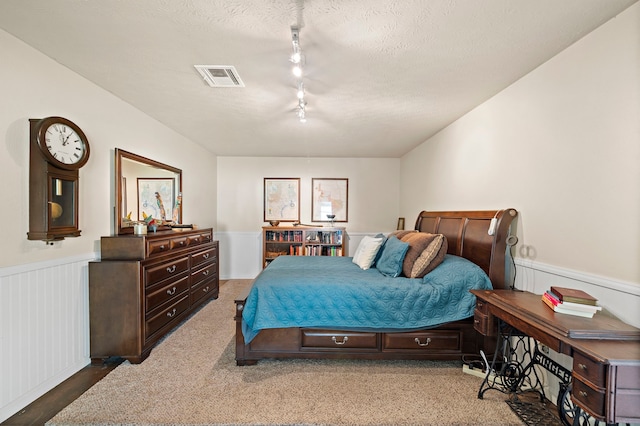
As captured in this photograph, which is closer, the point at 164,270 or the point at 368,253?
the point at 164,270

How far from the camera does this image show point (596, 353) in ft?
3.70

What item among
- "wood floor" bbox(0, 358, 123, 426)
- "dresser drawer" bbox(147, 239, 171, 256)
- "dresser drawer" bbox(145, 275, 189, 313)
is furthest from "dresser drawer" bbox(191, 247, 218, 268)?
"wood floor" bbox(0, 358, 123, 426)

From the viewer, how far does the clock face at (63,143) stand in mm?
1846

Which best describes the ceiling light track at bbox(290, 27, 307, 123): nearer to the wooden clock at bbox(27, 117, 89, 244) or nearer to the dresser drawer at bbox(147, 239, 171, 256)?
the wooden clock at bbox(27, 117, 89, 244)

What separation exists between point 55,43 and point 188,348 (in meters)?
2.69

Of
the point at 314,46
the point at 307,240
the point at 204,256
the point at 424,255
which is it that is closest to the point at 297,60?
the point at 314,46

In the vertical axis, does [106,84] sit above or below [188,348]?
above

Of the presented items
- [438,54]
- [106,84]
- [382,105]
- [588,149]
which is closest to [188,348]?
[106,84]

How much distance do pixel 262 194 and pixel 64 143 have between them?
3301mm

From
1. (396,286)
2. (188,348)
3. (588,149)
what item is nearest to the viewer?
(588,149)

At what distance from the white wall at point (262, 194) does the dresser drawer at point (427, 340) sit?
2990mm

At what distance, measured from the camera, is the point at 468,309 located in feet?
7.10

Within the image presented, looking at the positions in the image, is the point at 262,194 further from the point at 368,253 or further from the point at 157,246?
the point at 368,253

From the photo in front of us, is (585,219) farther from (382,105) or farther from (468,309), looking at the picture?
(382,105)
